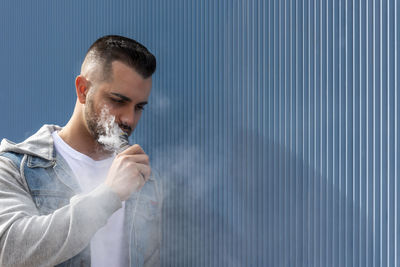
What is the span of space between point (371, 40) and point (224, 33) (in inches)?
24.2

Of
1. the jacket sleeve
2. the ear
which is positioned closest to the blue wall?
the ear

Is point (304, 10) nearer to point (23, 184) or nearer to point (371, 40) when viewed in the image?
point (371, 40)

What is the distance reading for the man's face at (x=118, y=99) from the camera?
1.51 meters

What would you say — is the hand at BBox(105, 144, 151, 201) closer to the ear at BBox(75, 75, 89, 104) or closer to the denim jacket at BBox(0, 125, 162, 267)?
the denim jacket at BBox(0, 125, 162, 267)

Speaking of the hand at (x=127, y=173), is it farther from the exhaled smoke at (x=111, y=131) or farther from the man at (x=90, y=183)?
the exhaled smoke at (x=111, y=131)

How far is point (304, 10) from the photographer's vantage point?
148cm

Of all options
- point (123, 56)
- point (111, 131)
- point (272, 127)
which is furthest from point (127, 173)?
point (272, 127)

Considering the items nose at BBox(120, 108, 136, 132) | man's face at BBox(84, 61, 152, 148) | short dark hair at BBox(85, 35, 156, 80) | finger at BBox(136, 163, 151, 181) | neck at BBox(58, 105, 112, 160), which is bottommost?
finger at BBox(136, 163, 151, 181)

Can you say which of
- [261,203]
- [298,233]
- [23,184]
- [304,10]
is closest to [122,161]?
[23,184]

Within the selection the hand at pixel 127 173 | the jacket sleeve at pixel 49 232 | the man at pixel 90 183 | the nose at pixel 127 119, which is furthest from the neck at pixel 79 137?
the jacket sleeve at pixel 49 232

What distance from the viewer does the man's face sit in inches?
59.6

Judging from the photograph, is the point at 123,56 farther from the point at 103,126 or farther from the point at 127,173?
the point at 127,173

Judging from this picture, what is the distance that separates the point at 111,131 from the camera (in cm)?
155

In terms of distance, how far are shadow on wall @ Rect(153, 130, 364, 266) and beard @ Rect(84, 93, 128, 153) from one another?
36 cm
